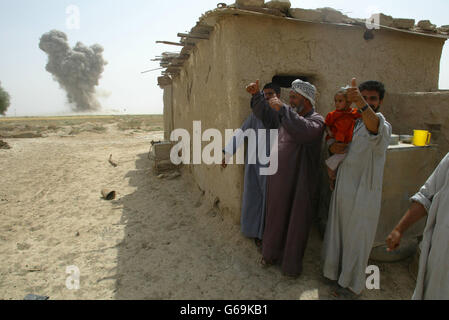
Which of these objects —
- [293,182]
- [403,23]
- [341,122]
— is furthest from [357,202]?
[403,23]

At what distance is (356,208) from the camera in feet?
8.06

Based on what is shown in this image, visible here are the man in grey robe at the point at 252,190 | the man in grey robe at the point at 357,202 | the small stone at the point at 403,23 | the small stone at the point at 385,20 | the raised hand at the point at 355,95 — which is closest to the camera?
the raised hand at the point at 355,95

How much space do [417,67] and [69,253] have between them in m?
5.88

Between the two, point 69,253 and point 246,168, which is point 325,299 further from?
point 69,253

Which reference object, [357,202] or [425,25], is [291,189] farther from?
[425,25]

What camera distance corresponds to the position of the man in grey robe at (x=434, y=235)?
5.15 ft

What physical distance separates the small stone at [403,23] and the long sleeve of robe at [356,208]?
2383 millimetres

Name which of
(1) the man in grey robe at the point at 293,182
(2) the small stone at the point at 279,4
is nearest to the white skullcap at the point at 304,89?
(1) the man in grey robe at the point at 293,182

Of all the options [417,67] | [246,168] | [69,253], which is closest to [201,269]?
[246,168]

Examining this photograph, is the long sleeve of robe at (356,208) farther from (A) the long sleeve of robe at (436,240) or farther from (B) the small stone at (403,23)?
(B) the small stone at (403,23)

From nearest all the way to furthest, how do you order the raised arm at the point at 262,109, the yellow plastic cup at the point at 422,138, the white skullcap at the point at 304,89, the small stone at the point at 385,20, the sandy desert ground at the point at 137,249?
the raised arm at the point at 262,109 < the white skullcap at the point at 304,89 < the sandy desert ground at the point at 137,249 < the yellow plastic cup at the point at 422,138 < the small stone at the point at 385,20

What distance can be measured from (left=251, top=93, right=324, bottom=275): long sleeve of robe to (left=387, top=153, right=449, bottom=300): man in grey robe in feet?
3.38

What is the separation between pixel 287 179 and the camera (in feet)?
9.04

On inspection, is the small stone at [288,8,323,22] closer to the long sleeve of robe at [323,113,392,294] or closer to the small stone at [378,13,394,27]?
the small stone at [378,13,394,27]
